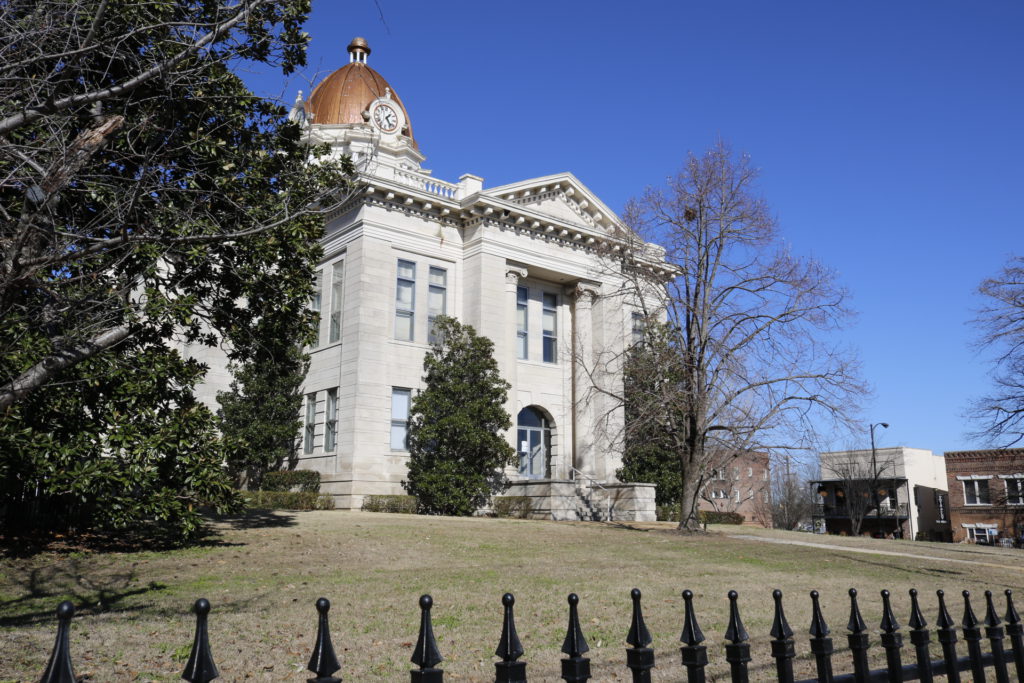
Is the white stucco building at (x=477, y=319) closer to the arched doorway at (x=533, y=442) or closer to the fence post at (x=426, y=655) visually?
the arched doorway at (x=533, y=442)

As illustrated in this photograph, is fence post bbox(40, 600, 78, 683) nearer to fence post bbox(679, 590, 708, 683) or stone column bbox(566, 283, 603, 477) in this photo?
fence post bbox(679, 590, 708, 683)

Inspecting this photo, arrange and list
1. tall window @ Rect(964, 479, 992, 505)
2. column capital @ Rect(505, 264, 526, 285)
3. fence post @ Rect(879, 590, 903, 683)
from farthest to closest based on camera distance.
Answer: tall window @ Rect(964, 479, 992, 505) → column capital @ Rect(505, 264, 526, 285) → fence post @ Rect(879, 590, 903, 683)

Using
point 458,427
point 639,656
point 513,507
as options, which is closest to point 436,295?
point 458,427

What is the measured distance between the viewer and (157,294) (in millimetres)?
14383

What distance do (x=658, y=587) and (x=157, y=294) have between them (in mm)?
10039

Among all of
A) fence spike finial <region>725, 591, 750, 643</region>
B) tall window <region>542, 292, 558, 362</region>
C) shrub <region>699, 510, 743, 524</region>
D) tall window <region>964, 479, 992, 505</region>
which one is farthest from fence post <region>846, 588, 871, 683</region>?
tall window <region>964, 479, 992, 505</region>

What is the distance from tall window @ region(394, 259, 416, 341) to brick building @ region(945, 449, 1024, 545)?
143 feet

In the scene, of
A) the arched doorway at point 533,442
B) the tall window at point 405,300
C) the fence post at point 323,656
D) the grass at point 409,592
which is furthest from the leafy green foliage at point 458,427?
the fence post at point 323,656

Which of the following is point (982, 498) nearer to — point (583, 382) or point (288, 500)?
point (583, 382)

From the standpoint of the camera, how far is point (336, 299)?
32.8 m

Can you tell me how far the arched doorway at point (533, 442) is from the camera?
3497 cm

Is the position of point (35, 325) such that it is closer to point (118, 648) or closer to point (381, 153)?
point (118, 648)

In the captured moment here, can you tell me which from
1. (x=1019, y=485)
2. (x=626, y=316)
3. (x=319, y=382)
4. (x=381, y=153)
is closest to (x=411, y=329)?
(x=319, y=382)

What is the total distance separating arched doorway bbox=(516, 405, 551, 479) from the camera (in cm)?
3497
